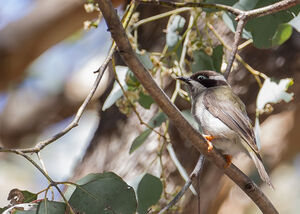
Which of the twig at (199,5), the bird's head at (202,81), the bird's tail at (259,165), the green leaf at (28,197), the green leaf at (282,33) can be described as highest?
the twig at (199,5)

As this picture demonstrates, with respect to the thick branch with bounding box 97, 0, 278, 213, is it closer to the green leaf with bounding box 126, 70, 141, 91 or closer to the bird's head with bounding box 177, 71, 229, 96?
the green leaf with bounding box 126, 70, 141, 91

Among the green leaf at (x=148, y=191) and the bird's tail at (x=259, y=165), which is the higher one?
the green leaf at (x=148, y=191)

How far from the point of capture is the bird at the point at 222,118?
3.22 metres

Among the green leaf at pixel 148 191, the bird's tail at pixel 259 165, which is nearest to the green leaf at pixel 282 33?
the bird's tail at pixel 259 165

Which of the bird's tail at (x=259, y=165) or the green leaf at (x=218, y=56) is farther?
the green leaf at (x=218, y=56)

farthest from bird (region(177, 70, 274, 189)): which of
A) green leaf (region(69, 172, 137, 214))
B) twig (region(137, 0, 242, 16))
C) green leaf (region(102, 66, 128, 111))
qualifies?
green leaf (region(69, 172, 137, 214))

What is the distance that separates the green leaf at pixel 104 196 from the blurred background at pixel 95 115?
872 millimetres

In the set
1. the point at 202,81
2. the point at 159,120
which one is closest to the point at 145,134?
the point at 159,120

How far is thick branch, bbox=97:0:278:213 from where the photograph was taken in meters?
1.94

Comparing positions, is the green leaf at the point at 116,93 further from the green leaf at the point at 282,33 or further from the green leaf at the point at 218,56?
the green leaf at the point at 282,33

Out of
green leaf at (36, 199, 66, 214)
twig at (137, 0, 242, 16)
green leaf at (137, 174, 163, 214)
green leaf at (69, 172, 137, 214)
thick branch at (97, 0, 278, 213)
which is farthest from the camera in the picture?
green leaf at (137, 174, 163, 214)

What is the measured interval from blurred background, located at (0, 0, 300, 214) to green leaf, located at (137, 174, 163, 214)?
13.0 inches

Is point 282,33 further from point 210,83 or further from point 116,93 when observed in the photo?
point 116,93

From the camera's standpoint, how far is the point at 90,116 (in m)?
6.68
